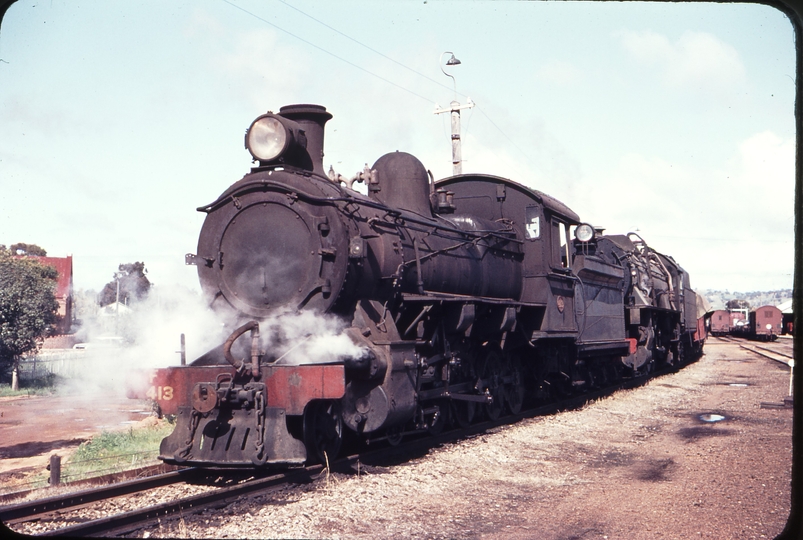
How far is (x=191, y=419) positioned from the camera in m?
7.02

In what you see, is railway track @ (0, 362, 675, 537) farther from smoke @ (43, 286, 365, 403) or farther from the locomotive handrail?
the locomotive handrail

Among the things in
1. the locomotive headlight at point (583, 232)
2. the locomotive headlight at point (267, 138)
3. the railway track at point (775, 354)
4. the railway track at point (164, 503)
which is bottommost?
the railway track at point (775, 354)

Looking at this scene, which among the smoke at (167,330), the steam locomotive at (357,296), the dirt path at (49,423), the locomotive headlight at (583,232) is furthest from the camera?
the locomotive headlight at (583,232)

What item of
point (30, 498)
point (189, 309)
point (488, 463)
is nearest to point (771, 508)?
point (488, 463)

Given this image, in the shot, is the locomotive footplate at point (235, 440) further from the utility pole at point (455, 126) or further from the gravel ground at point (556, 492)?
the utility pole at point (455, 126)

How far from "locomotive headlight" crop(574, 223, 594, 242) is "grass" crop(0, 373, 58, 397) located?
19.0 m

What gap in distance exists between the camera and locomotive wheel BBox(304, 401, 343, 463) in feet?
24.5

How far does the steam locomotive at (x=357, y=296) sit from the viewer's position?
22.8 ft

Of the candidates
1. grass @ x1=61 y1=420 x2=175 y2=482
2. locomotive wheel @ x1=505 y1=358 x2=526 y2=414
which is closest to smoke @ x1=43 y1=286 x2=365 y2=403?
grass @ x1=61 y1=420 x2=175 y2=482

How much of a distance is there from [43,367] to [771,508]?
1142 inches

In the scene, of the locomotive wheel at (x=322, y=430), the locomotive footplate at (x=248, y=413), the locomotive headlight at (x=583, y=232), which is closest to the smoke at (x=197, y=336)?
the locomotive footplate at (x=248, y=413)

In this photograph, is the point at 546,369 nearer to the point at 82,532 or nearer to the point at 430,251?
the point at 430,251

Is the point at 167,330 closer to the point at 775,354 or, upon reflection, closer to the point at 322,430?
the point at 322,430

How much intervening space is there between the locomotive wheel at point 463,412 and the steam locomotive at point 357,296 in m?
0.03
